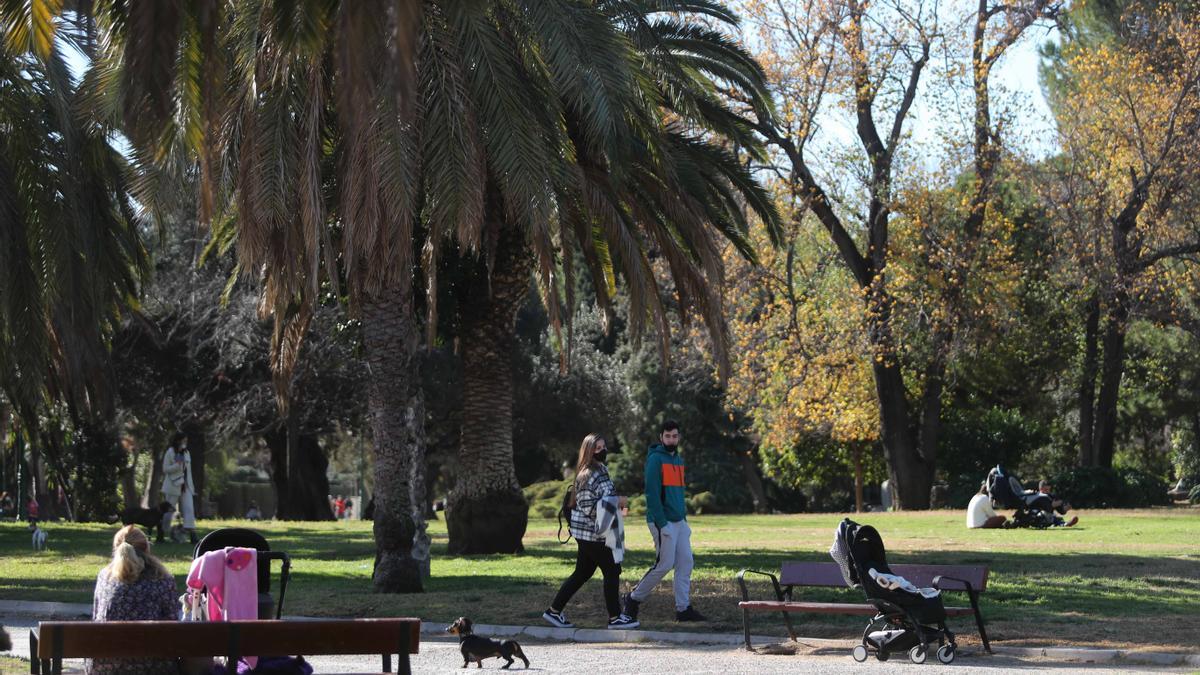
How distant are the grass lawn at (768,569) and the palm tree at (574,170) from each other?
2.42 meters

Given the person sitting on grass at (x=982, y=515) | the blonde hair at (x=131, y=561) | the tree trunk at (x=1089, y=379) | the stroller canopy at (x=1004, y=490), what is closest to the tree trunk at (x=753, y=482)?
the tree trunk at (x=1089, y=379)

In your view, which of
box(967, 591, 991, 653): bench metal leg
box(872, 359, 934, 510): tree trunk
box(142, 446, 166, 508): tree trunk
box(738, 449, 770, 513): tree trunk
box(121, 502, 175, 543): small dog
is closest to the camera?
box(967, 591, 991, 653): bench metal leg

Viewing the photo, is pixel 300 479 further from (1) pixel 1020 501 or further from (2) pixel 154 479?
(1) pixel 1020 501

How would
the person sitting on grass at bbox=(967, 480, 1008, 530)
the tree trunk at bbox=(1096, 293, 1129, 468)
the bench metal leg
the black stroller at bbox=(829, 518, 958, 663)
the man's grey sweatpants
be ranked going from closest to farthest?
the black stroller at bbox=(829, 518, 958, 663) < the bench metal leg < the man's grey sweatpants < the person sitting on grass at bbox=(967, 480, 1008, 530) < the tree trunk at bbox=(1096, 293, 1129, 468)

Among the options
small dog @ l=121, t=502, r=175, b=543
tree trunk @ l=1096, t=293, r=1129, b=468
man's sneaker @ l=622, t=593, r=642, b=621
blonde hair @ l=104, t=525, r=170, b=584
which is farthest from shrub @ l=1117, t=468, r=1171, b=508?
blonde hair @ l=104, t=525, r=170, b=584

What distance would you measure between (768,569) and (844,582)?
571cm

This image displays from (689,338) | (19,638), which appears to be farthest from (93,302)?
(689,338)

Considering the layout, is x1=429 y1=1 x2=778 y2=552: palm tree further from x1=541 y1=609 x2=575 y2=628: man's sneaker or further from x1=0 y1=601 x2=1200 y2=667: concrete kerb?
x1=0 y1=601 x2=1200 y2=667: concrete kerb

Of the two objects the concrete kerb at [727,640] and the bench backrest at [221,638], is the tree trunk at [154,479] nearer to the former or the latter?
the concrete kerb at [727,640]

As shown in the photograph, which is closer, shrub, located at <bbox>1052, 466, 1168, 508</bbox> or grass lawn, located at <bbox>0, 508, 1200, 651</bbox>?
grass lawn, located at <bbox>0, 508, 1200, 651</bbox>

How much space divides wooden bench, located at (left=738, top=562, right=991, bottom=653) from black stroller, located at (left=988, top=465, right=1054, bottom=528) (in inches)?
579

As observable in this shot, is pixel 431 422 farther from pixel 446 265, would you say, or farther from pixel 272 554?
pixel 272 554

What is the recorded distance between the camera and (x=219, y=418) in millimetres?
36969

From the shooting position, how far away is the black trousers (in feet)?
43.1
